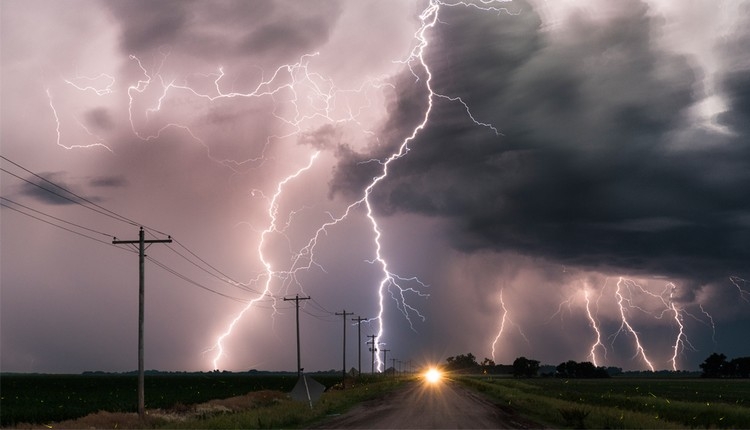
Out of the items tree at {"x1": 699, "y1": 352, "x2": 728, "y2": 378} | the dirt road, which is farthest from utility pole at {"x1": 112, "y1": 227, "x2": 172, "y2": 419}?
tree at {"x1": 699, "y1": 352, "x2": 728, "y2": 378}

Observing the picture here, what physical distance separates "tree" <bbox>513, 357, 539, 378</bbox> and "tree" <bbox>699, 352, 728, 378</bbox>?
3870 cm

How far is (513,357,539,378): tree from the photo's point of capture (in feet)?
578

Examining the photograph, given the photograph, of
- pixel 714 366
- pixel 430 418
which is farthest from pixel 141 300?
pixel 714 366

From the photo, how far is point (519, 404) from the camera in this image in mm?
43594

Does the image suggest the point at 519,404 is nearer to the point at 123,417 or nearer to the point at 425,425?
the point at 425,425

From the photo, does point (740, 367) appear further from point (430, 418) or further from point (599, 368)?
point (430, 418)

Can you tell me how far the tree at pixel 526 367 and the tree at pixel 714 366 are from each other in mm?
38701

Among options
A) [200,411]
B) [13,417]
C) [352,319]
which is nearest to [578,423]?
[200,411]

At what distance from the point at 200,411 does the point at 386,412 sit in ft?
31.4

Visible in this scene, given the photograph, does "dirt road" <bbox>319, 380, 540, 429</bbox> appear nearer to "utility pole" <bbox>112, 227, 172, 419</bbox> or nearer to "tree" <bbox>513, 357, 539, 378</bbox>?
"utility pole" <bbox>112, 227, 172, 419</bbox>

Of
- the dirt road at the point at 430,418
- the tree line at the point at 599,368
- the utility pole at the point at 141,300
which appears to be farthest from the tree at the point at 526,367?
the utility pole at the point at 141,300

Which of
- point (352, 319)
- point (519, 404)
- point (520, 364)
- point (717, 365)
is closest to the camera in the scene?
point (519, 404)

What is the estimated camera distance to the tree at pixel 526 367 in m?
176

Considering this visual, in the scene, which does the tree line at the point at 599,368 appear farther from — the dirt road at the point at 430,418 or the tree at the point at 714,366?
the dirt road at the point at 430,418
